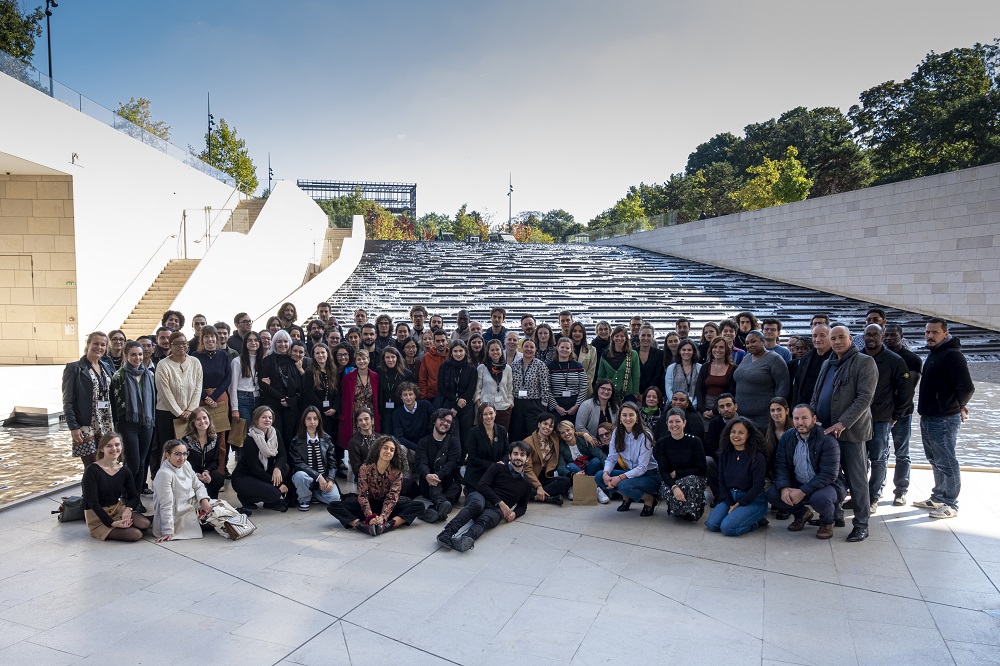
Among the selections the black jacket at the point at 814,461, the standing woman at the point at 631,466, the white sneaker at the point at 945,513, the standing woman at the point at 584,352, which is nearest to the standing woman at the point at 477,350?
the standing woman at the point at 584,352

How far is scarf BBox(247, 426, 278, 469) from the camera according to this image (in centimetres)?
562

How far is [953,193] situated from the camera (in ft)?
52.3

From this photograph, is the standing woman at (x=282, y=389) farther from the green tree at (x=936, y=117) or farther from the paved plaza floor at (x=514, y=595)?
the green tree at (x=936, y=117)

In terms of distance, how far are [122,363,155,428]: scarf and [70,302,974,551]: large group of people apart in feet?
0.04

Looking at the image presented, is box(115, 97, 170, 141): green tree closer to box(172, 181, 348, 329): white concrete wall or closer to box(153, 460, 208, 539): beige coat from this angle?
box(172, 181, 348, 329): white concrete wall

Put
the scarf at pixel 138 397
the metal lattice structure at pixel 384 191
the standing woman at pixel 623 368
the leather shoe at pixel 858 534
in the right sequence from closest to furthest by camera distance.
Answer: the leather shoe at pixel 858 534, the scarf at pixel 138 397, the standing woman at pixel 623 368, the metal lattice structure at pixel 384 191

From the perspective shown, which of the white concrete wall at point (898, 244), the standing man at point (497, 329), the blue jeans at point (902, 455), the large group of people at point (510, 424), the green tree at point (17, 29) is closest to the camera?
the large group of people at point (510, 424)

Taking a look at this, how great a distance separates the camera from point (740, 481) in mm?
5125

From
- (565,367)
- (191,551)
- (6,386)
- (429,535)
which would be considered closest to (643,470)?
(565,367)

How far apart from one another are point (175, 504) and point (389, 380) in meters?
2.28

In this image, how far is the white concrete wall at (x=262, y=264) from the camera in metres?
15.0

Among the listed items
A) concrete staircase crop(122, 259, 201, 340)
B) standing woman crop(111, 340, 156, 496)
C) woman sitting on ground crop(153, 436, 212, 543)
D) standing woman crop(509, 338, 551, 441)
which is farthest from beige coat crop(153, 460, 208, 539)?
concrete staircase crop(122, 259, 201, 340)

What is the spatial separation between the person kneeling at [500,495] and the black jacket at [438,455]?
31 cm

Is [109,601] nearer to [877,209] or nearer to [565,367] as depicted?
[565,367]
